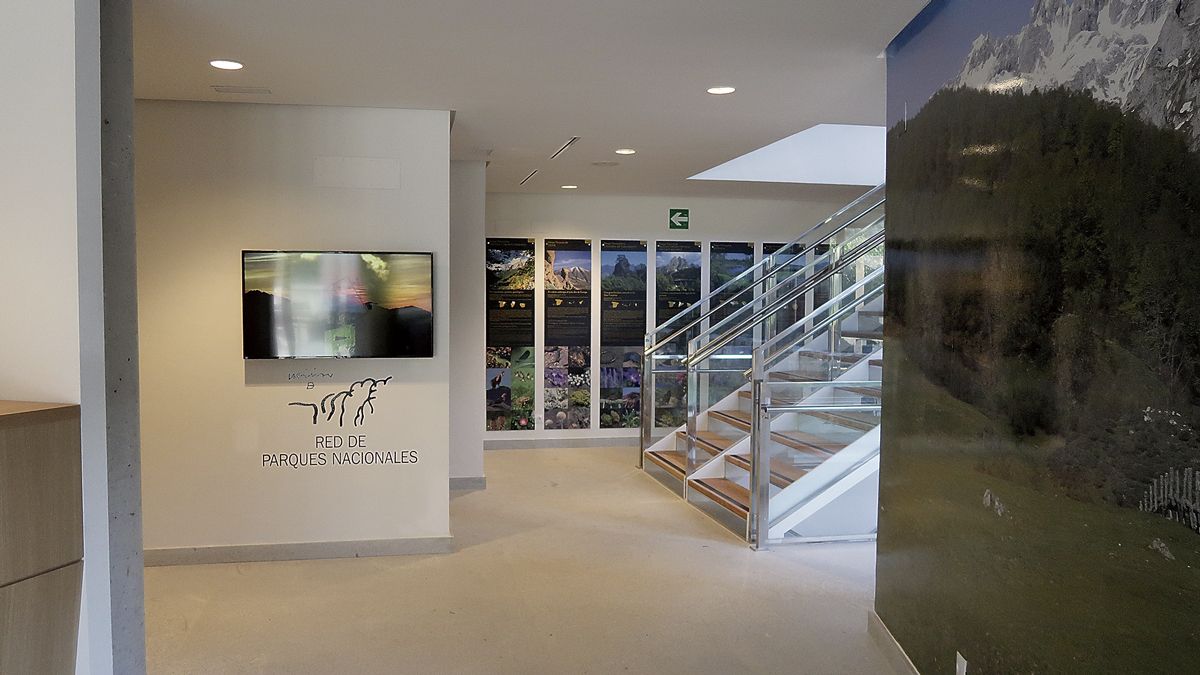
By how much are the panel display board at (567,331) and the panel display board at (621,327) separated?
0.59 ft

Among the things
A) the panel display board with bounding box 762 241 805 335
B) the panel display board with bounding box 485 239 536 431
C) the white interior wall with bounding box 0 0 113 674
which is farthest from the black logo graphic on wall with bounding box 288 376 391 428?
the panel display board with bounding box 485 239 536 431

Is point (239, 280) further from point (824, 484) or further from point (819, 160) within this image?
point (819, 160)

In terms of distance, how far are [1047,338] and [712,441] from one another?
5.08 m

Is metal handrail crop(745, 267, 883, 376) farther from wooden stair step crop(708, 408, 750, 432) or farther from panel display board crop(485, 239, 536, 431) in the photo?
panel display board crop(485, 239, 536, 431)

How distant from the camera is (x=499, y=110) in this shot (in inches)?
216

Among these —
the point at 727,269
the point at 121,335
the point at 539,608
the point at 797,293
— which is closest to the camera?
the point at 121,335

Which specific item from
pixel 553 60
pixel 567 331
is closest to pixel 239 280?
pixel 553 60

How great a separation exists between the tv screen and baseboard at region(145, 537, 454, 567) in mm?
1200

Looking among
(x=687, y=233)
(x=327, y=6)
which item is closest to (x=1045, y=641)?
(x=327, y=6)

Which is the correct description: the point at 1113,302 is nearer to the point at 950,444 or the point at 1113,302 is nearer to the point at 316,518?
the point at 950,444

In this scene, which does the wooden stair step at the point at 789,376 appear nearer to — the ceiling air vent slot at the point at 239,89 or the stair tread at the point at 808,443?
the stair tread at the point at 808,443

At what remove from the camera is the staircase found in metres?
6.02

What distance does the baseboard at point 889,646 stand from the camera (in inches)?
151

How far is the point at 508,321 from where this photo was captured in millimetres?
9812
